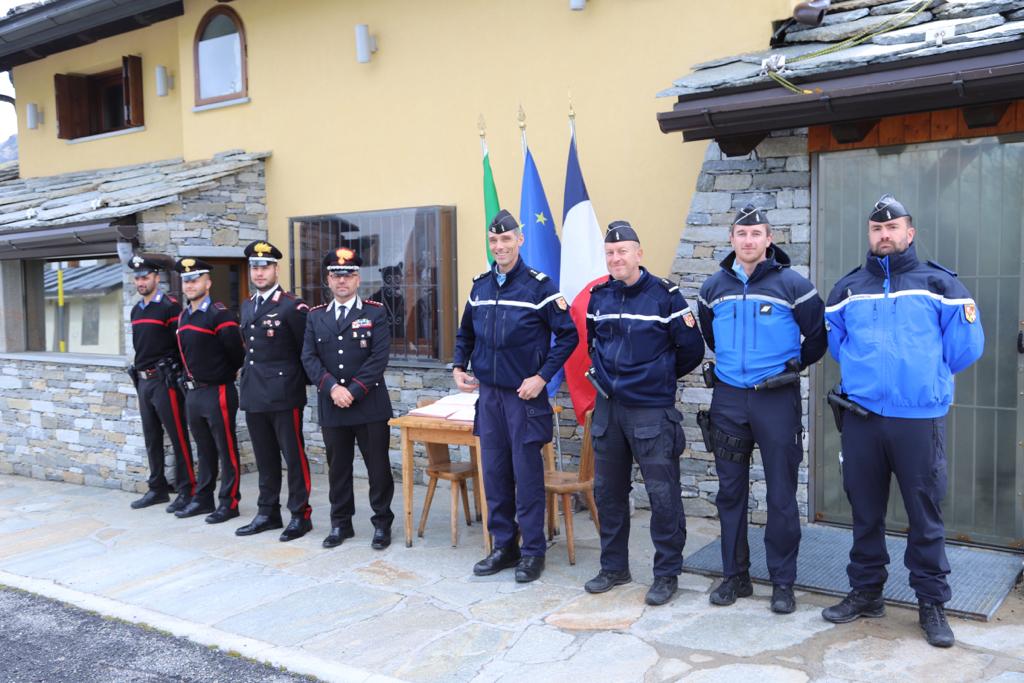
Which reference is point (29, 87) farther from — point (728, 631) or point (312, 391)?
point (728, 631)

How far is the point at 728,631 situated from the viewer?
13.9 feet

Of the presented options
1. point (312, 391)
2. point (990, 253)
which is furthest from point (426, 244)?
point (990, 253)

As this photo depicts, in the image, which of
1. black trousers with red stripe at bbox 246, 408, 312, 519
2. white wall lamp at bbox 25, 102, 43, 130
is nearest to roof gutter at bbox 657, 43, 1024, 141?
black trousers with red stripe at bbox 246, 408, 312, 519

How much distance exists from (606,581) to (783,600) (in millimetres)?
926

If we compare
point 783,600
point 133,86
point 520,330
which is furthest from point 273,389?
point 133,86

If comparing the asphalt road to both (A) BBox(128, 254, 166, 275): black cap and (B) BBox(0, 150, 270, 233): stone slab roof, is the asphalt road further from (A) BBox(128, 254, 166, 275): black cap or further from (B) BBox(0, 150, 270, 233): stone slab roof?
(B) BBox(0, 150, 270, 233): stone slab roof

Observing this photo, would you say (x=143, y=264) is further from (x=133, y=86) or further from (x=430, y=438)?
(x=133, y=86)

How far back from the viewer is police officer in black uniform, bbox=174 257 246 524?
6691 mm

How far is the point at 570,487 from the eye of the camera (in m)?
5.38

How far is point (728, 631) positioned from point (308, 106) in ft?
19.8

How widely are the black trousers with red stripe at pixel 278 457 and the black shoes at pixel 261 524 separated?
36mm

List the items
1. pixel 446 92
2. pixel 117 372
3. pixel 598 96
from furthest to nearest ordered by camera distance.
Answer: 1. pixel 117 372
2. pixel 446 92
3. pixel 598 96

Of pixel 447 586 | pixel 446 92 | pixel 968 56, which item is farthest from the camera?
pixel 446 92

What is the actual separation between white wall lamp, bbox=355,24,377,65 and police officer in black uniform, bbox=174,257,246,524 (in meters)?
2.36
